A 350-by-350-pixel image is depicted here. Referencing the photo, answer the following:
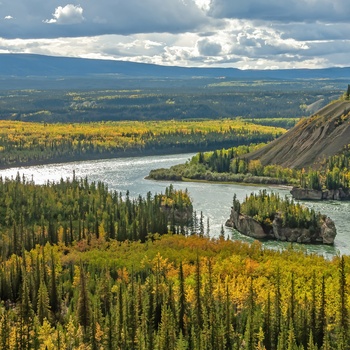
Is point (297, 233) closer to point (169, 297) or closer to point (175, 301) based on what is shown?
point (175, 301)

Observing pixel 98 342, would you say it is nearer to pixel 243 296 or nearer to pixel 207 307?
pixel 207 307

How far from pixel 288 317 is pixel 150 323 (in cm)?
2150

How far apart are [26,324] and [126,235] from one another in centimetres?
6821

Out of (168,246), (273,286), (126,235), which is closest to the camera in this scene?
Result: (273,286)

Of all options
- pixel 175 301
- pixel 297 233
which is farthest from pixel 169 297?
pixel 297 233

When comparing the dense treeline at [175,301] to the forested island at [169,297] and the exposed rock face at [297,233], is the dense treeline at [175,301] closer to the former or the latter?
the forested island at [169,297]

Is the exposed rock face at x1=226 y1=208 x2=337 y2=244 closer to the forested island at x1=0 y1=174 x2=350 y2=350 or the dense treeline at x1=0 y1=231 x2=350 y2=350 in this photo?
the forested island at x1=0 y1=174 x2=350 y2=350

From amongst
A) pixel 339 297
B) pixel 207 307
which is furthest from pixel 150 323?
pixel 339 297

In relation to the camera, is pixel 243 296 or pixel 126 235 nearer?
pixel 243 296

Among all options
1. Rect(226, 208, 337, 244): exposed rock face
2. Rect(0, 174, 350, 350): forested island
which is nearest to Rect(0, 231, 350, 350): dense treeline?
Rect(0, 174, 350, 350): forested island

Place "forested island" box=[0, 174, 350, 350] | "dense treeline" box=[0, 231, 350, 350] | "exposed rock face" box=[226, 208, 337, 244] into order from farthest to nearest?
1. "exposed rock face" box=[226, 208, 337, 244]
2. "forested island" box=[0, 174, 350, 350]
3. "dense treeline" box=[0, 231, 350, 350]

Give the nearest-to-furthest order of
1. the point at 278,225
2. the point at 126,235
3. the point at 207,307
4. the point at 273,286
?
the point at 207,307, the point at 273,286, the point at 126,235, the point at 278,225

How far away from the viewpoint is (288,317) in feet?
384

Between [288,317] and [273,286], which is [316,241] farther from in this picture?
[288,317]
